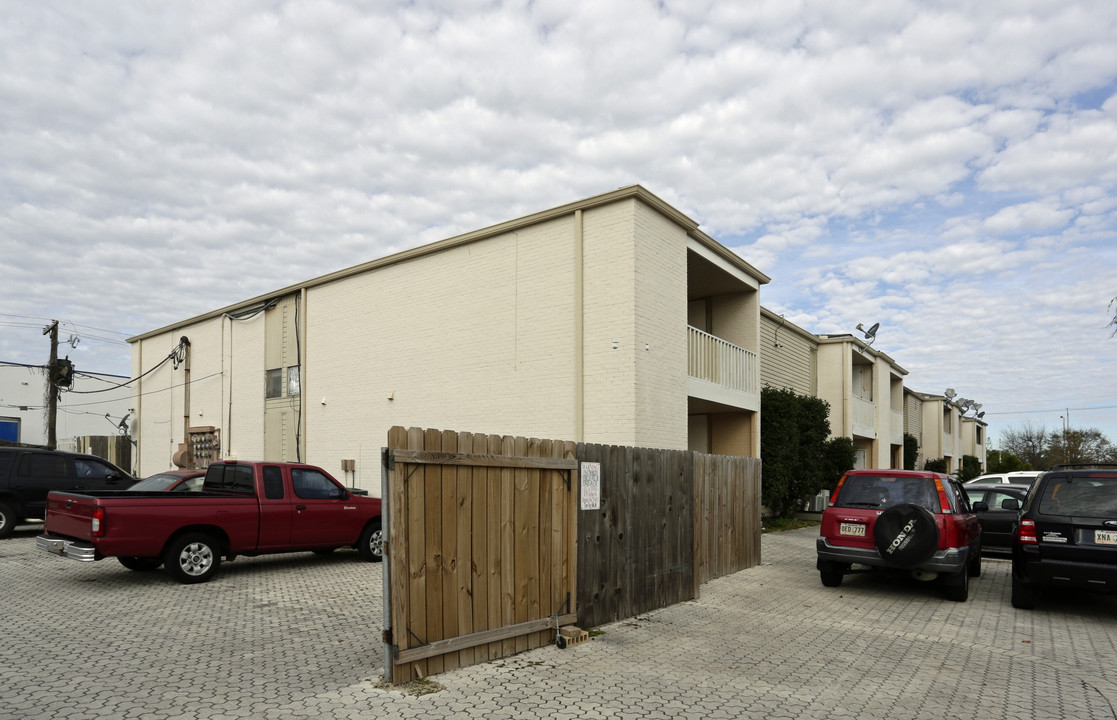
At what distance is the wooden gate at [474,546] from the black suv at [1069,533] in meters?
5.37

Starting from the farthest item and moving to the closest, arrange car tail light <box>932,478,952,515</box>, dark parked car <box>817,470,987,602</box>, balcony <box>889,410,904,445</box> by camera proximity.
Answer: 1. balcony <box>889,410,904,445</box>
2. car tail light <box>932,478,952,515</box>
3. dark parked car <box>817,470,987,602</box>

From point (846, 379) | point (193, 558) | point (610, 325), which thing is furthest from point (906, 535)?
point (846, 379)

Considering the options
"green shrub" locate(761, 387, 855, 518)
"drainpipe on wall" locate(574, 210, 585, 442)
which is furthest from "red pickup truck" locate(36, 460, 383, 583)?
"green shrub" locate(761, 387, 855, 518)

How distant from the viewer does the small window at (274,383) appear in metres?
23.0

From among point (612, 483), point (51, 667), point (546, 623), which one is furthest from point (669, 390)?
point (51, 667)

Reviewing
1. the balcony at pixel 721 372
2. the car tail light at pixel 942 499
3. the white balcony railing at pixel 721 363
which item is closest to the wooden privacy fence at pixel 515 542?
the car tail light at pixel 942 499

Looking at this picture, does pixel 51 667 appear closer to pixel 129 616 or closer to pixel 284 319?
pixel 129 616

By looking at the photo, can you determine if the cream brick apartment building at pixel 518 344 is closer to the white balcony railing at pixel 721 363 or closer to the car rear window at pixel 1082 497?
the white balcony railing at pixel 721 363

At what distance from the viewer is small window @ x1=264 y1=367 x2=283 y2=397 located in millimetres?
22953

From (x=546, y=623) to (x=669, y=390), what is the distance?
28.5ft

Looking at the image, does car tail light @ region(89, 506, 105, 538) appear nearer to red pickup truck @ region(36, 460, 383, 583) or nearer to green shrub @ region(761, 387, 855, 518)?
red pickup truck @ region(36, 460, 383, 583)

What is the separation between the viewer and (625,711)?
5250mm

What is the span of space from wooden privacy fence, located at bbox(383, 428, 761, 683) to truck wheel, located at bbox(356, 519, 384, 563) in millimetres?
5238

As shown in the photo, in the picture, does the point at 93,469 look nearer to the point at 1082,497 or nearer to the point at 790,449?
the point at 790,449
